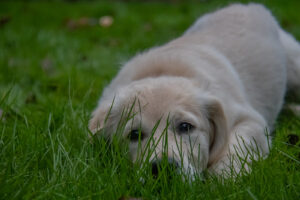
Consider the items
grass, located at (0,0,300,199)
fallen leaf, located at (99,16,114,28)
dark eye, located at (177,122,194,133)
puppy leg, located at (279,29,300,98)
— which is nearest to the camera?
grass, located at (0,0,300,199)

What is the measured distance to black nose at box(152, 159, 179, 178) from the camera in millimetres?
2156

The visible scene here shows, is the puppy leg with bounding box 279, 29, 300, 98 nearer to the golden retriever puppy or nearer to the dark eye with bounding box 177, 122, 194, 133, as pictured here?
the golden retriever puppy

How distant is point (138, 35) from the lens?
23.6 ft

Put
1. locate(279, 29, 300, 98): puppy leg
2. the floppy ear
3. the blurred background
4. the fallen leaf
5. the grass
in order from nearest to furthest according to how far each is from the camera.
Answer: the grass
the floppy ear
locate(279, 29, 300, 98): puppy leg
the blurred background
the fallen leaf

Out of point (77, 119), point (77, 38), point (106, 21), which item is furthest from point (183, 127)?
point (106, 21)

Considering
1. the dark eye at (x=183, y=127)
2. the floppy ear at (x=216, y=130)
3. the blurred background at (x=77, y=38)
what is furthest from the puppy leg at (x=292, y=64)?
the dark eye at (x=183, y=127)

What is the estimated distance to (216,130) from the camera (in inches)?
116

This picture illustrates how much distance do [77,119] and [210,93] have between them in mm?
951

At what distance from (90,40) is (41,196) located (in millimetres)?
5659

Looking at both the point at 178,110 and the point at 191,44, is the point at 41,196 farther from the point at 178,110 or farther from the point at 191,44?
the point at 191,44

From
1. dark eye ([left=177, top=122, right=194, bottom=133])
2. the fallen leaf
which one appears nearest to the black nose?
dark eye ([left=177, top=122, right=194, bottom=133])

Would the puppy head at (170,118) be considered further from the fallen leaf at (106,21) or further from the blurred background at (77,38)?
the fallen leaf at (106,21)

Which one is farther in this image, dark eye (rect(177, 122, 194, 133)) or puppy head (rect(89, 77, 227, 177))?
dark eye (rect(177, 122, 194, 133))

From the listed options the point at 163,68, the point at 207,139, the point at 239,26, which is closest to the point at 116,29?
the point at 239,26
